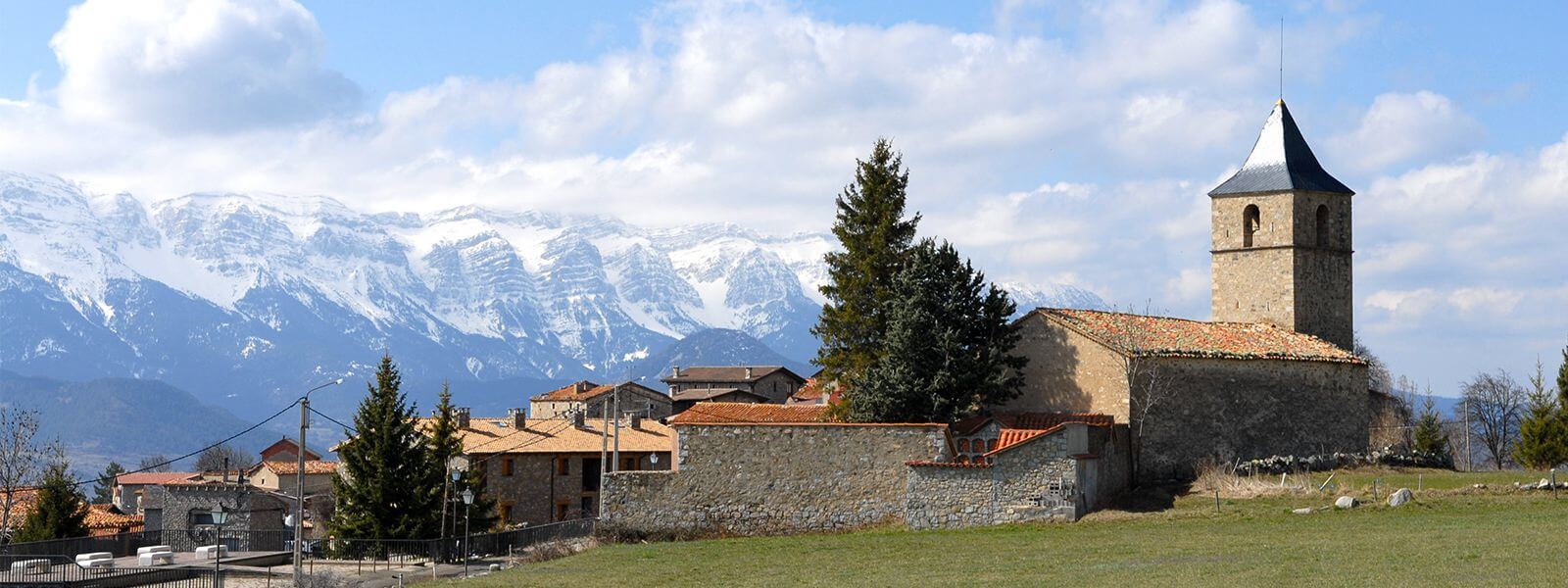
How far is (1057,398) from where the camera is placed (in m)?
48.3

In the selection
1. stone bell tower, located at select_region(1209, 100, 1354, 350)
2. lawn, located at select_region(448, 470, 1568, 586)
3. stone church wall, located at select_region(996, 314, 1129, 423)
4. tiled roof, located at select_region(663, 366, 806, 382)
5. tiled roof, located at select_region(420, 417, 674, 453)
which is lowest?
lawn, located at select_region(448, 470, 1568, 586)

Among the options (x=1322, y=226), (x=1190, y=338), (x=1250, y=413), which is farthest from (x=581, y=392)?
(x=1250, y=413)

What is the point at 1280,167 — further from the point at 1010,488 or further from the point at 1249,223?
the point at 1010,488

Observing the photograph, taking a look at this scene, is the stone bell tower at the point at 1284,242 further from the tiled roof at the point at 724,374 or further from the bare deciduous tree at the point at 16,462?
the tiled roof at the point at 724,374

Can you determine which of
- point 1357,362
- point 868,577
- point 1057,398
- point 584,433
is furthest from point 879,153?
point 584,433

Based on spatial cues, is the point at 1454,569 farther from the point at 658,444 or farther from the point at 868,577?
the point at 658,444

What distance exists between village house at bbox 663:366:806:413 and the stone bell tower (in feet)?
275

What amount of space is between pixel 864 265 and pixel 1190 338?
1007 cm

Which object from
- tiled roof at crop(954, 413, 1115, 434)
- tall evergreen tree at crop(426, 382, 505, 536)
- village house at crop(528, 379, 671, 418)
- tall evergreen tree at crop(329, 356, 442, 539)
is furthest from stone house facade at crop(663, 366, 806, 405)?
tiled roof at crop(954, 413, 1115, 434)

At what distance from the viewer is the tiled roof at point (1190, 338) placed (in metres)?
48.0

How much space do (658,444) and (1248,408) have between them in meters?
34.5

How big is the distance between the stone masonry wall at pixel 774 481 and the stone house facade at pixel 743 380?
94.3 meters

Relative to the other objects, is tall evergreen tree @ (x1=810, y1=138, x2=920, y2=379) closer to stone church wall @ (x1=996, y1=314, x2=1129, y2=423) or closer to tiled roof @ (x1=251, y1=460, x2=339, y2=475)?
stone church wall @ (x1=996, y1=314, x2=1129, y2=423)

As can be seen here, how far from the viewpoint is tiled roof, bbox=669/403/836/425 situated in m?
49.9
